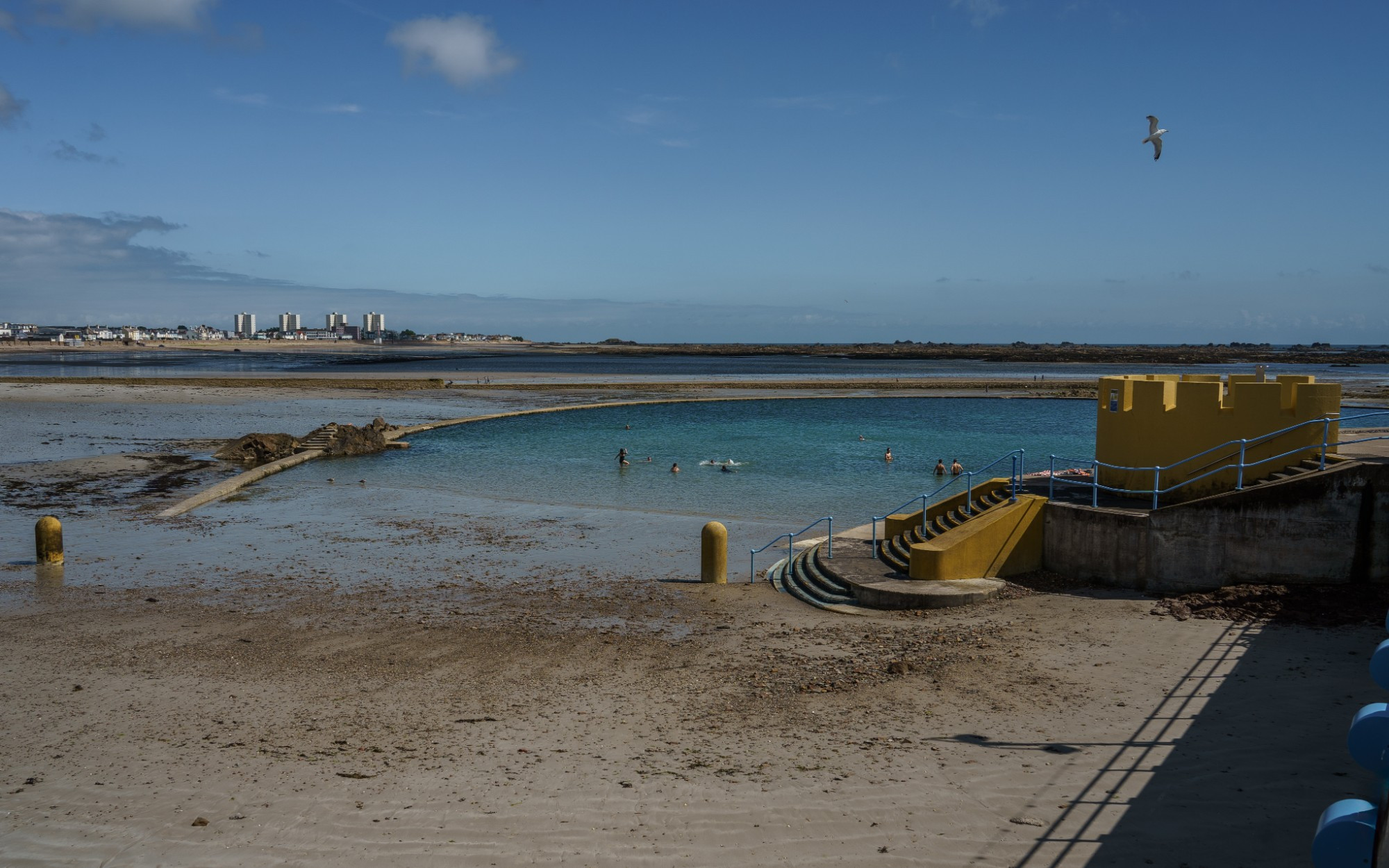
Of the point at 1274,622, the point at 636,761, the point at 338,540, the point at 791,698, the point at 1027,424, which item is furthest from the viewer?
the point at 1027,424

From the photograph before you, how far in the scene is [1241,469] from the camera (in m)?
13.6

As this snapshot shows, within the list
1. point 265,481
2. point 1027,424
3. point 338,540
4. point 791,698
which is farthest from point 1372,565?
point 1027,424

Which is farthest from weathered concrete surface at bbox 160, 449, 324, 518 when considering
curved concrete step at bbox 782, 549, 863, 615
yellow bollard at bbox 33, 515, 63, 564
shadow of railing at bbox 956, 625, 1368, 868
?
shadow of railing at bbox 956, 625, 1368, 868

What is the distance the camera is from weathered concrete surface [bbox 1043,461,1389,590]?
1290cm

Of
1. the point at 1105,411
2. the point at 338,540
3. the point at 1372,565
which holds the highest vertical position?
the point at 1105,411

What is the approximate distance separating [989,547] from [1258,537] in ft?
12.0

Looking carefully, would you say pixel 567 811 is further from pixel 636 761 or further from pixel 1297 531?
pixel 1297 531

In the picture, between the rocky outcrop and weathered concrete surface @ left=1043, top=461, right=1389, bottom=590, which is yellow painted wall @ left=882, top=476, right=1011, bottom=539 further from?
the rocky outcrop

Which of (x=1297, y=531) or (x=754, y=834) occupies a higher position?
(x=1297, y=531)

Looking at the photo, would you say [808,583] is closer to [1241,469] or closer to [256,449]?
[1241,469]

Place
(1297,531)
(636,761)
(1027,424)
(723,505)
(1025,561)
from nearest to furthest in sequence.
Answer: (636,761) < (1297,531) < (1025,561) < (723,505) < (1027,424)

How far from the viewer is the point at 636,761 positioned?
8.95 meters

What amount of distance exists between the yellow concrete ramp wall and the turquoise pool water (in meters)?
8.23

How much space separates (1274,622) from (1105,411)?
460 cm
